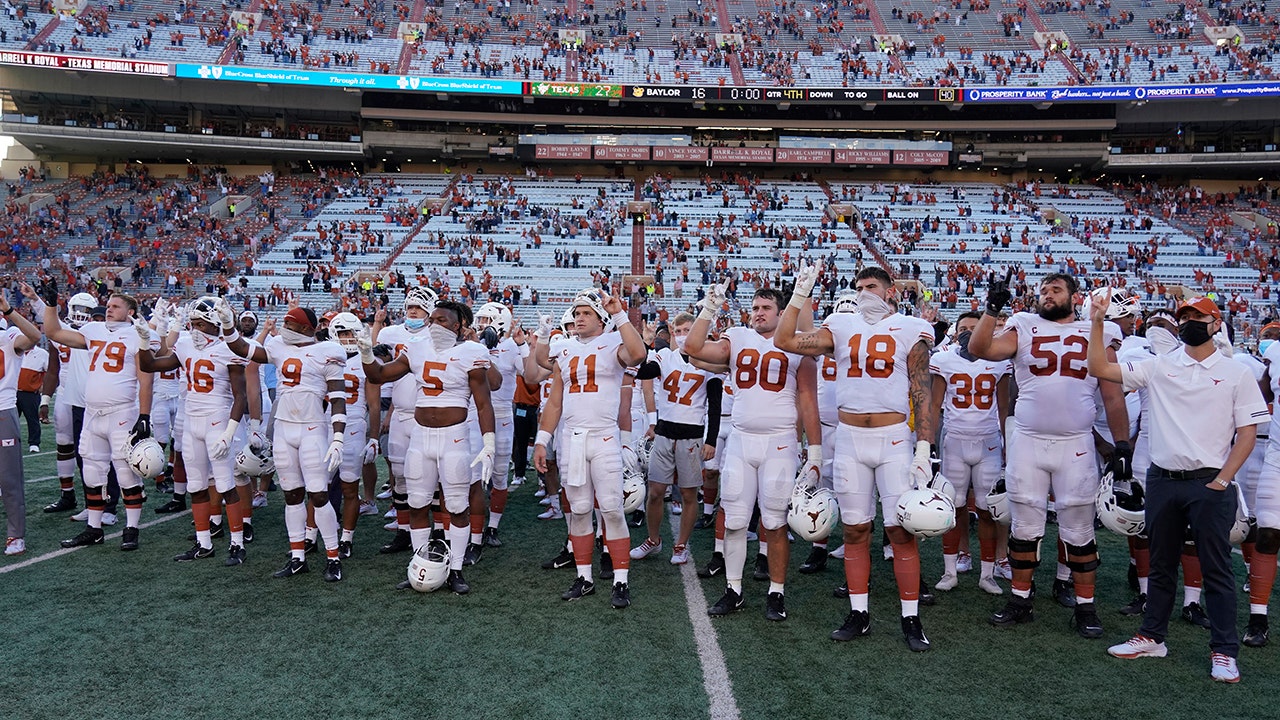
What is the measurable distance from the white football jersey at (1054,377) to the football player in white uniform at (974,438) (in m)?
0.87

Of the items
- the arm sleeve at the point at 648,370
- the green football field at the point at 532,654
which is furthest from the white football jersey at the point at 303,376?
the arm sleeve at the point at 648,370

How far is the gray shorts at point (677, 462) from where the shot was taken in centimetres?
734

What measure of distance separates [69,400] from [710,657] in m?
8.67

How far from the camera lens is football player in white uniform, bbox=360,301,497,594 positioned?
6.47 m

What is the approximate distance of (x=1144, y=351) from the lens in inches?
272

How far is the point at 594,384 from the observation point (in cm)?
628

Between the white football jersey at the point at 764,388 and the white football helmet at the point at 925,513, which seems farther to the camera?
the white football jersey at the point at 764,388

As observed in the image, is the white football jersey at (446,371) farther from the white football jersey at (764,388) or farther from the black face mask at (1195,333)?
the black face mask at (1195,333)

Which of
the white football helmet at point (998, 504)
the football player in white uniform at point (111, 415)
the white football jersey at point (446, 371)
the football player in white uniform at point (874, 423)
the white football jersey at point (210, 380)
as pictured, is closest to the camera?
the football player in white uniform at point (874, 423)

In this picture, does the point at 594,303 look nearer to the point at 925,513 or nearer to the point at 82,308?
the point at 925,513

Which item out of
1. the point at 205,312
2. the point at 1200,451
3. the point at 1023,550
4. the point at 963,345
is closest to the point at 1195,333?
the point at 1200,451

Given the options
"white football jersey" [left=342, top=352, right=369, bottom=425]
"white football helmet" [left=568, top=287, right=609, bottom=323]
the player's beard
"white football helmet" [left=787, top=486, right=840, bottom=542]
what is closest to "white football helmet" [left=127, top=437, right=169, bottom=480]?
"white football jersey" [left=342, top=352, right=369, bottom=425]

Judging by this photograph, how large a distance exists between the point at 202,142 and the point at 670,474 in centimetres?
4097

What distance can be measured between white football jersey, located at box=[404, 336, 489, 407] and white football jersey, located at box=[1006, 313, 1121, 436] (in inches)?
159
